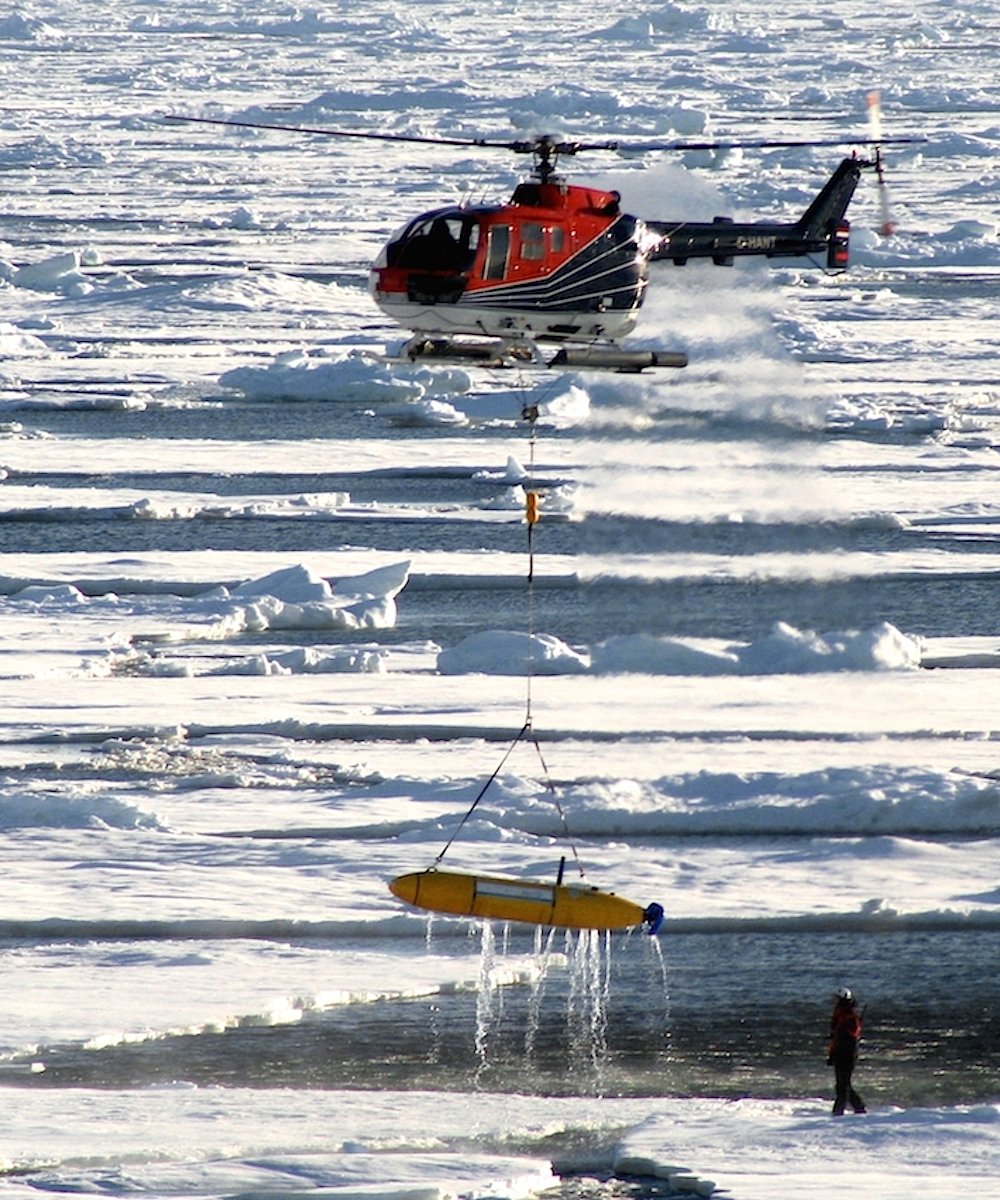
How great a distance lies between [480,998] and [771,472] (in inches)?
482

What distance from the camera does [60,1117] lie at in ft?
34.6

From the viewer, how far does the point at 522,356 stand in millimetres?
13859

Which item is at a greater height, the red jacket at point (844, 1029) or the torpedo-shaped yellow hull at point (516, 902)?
the torpedo-shaped yellow hull at point (516, 902)

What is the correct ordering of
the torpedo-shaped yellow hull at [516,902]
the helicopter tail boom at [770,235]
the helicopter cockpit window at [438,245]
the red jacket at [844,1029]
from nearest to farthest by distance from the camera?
the red jacket at [844,1029] → the torpedo-shaped yellow hull at [516,902] → the helicopter cockpit window at [438,245] → the helicopter tail boom at [770,235]

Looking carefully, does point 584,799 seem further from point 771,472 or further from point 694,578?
point 771,472

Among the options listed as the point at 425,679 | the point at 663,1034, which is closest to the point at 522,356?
the point at 663,1034

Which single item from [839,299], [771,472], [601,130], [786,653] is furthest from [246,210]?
[786,653]

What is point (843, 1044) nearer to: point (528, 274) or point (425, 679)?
point (528, 274)

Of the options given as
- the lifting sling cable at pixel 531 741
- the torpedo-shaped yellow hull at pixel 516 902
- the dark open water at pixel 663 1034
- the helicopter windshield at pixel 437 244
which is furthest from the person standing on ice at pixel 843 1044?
the helicopter windshield at pixel 437 244

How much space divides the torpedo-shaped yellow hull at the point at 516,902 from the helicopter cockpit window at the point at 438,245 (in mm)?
3520

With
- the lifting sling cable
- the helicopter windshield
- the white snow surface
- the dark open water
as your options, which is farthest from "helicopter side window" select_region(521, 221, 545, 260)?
the dark open water

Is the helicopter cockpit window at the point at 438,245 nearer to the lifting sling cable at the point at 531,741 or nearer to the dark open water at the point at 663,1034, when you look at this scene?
the lifting sling cable at the point at 531,741

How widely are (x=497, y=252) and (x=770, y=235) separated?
2806mm

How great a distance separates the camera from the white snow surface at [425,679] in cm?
1073
